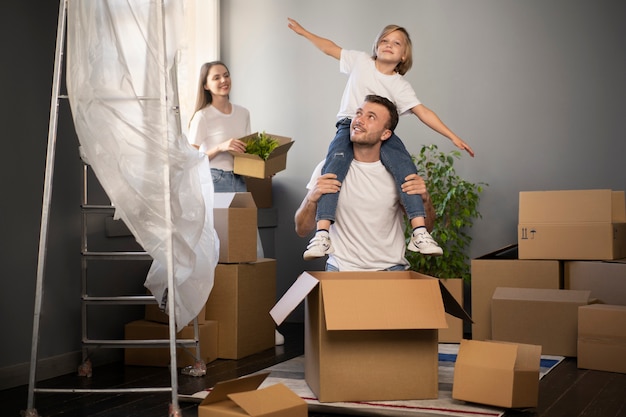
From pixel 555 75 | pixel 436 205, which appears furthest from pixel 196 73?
pixel 555 75

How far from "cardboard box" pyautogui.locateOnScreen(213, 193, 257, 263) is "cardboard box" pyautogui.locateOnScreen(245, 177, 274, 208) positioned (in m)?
1.05

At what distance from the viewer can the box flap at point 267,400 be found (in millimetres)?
2508

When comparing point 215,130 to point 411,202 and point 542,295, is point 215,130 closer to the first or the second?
point 411,202

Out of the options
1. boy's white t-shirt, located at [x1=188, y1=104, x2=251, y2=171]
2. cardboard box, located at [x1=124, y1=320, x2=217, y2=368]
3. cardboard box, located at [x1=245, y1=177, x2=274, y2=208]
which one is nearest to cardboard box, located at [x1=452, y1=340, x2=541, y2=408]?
cardboard box, located at [x1=124, y1=320, x2=217, y2=368]

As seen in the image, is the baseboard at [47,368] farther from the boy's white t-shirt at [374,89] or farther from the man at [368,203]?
the boy's white t-shirt at [374,89]

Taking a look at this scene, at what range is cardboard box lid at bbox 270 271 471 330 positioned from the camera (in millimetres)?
2873

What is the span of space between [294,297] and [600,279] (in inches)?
77.1

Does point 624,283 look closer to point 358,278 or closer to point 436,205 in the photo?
point 436,205

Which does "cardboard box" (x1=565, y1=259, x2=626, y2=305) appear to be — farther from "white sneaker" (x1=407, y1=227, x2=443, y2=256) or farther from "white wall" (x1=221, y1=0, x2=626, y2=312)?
"white sneaker" (x1=407, y1=227, x2=443, y2=256)

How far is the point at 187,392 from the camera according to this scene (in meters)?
3.26

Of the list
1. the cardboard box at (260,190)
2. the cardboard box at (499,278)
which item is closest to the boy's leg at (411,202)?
the cardboard box at (499,278)

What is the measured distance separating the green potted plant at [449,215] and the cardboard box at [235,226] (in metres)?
1.00

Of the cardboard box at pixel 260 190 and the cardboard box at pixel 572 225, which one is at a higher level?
the cardboard box at pixel 260 190

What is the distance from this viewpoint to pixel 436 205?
480cm
